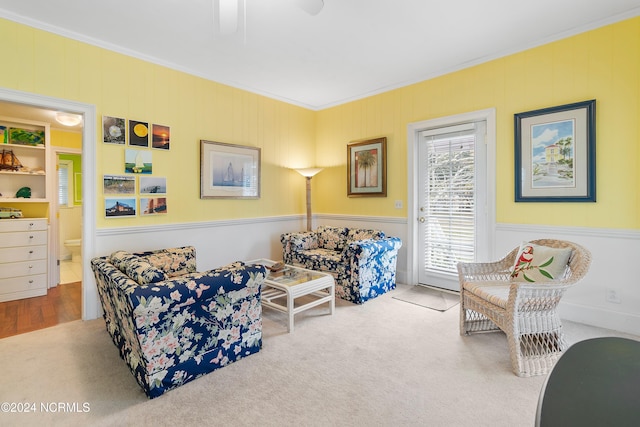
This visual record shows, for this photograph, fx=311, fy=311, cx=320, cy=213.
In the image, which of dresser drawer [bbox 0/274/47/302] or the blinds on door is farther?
the blinds on door

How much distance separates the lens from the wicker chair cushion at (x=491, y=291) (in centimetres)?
237

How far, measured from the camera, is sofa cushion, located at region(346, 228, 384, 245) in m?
4.24

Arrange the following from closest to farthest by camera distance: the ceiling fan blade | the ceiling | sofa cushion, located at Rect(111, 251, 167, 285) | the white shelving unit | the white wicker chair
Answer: the ceiling fan blade
sofa cushion, located at Rect(111, 251, 167, 285)
the white wicker chair
the ceiling
the white shelving unit

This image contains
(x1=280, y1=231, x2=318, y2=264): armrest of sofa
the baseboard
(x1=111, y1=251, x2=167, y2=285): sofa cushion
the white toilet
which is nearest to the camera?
(x1=111, y1=251, x2=167, y2=285): sofa cushion

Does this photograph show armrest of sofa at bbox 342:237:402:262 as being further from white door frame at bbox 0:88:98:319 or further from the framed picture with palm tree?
white door frame at bbox 0:88:98:319

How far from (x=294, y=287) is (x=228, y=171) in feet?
7.07

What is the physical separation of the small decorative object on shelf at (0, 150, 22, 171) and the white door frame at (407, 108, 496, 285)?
516 cm

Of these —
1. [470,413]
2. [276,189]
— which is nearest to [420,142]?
[276,189]

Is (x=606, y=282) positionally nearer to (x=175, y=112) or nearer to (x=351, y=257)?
(x=351, y=257)

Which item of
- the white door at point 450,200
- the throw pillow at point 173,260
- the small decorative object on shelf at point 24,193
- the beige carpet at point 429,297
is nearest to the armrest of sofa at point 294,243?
the throw pillow at point 173,260

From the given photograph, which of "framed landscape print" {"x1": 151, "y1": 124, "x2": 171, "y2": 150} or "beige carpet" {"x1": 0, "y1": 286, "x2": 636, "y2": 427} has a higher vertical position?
"framed landscape print" {"x1": 151, "y1": 124, "x2": 171, "y2": 150}

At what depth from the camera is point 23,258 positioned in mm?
3838

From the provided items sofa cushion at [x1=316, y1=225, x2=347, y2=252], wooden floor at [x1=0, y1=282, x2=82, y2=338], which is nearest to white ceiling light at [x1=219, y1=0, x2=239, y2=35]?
sofa cushion at [x1=316, y1=225, x2=347, y2=252]

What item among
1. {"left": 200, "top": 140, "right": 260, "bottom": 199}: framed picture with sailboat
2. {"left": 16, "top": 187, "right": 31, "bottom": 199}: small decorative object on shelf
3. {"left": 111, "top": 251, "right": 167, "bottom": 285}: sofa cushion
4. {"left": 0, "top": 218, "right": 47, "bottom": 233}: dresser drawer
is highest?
{"left": 200, "top": 140, "right": 260, "bottom": 199}: framed picture with sailboat
